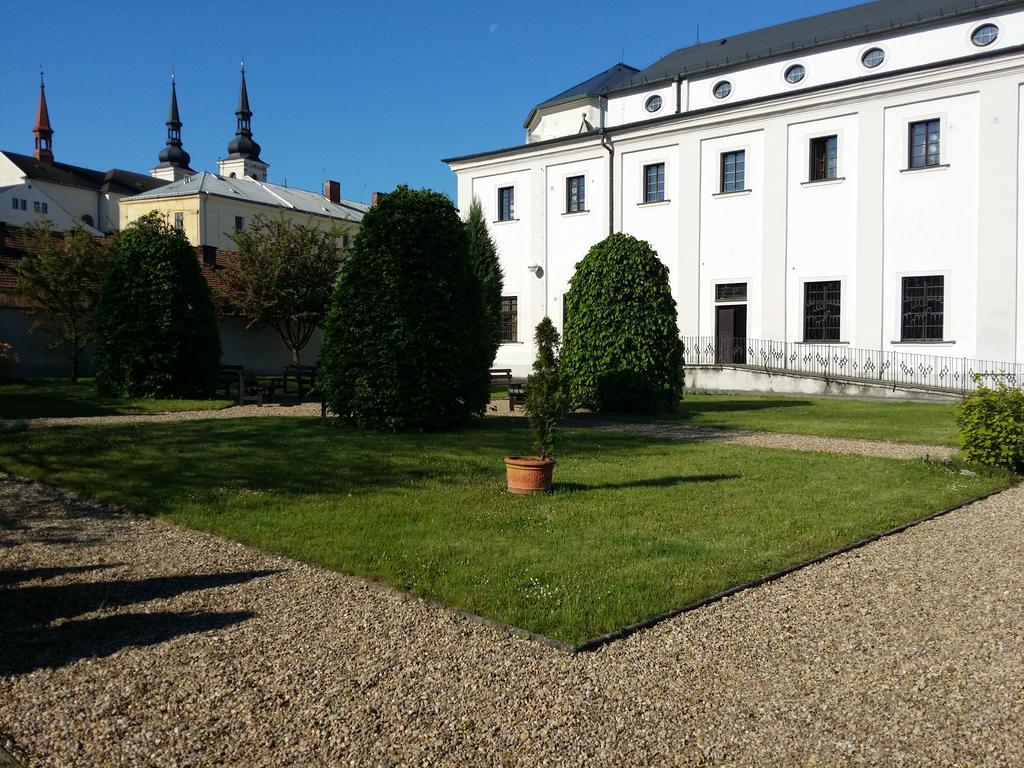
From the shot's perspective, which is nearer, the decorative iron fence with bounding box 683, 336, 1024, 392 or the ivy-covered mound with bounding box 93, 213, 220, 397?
the ivy-covered mound with bounding box 93, 213, 220, 397

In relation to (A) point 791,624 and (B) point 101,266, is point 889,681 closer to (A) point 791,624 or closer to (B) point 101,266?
(A) point 791,624

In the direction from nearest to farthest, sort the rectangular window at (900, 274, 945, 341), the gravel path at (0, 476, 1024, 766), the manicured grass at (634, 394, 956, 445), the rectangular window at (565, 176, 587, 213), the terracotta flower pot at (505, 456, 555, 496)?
the gravel path at (0, 476, 1024, 766) → the terracotta flower pot at (505, 456, 555, 496) → the manicured grass at (634, 394, 956, 445) → the rectangular window at (900, 274, 945, 341) → the rectangular window at (565, 176, 587, 213)

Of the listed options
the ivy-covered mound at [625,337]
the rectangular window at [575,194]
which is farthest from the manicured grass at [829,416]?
the rectangular window at [575,194]

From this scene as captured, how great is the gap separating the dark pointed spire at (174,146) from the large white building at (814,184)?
70.9 meters

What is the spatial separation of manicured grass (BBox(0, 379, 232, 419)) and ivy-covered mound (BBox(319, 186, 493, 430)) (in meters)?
5.53

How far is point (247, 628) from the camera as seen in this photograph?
4.87 m

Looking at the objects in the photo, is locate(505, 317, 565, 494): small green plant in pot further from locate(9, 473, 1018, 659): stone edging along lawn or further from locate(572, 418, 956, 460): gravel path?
locate(572, 418, 956, 460): gravel path

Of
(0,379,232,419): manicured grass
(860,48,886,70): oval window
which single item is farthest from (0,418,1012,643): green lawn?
(860,48,886,70): oval window

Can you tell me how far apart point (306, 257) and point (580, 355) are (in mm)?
→ 16976

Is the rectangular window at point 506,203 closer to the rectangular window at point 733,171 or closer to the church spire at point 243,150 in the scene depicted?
the rectangular window at point 733,171

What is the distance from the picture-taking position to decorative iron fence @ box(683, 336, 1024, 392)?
24.2 meters

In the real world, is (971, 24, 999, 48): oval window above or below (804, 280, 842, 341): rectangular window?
above

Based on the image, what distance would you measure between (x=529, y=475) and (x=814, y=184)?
72.8ft

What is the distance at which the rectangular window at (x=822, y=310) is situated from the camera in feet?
88.9
